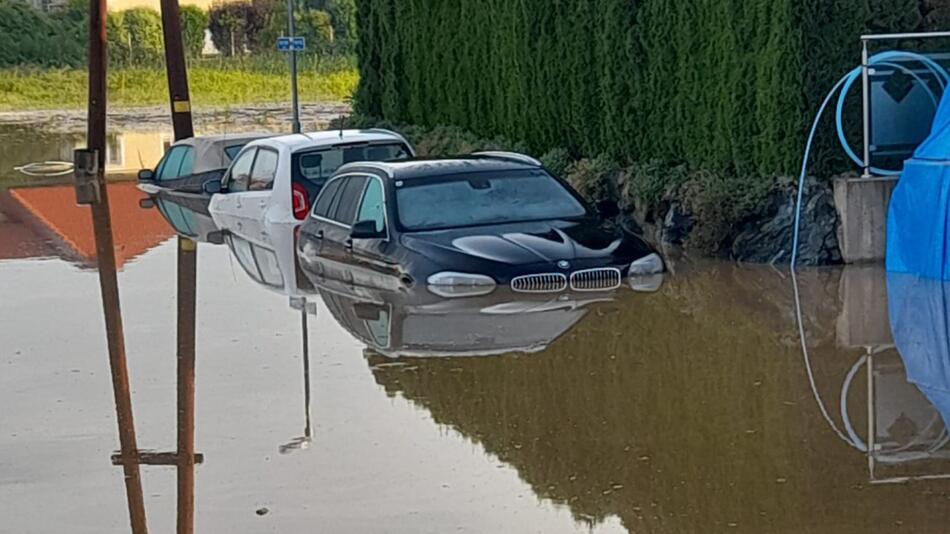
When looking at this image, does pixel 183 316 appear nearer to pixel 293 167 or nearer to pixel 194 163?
pixel 293 167

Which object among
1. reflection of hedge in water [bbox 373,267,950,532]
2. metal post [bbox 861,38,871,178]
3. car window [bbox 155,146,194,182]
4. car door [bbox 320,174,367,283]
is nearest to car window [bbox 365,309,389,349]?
reflection of hedge in water [bbox 373,267,950,532]

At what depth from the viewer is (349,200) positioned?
17172 mm

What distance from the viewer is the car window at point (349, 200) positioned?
1697cm

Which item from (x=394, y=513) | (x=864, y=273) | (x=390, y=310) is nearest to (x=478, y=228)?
(x=390, y=310)

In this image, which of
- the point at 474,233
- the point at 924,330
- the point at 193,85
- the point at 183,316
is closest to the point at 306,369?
the point at 183,316

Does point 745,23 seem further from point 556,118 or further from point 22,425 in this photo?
point 22,425

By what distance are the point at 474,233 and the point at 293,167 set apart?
517 centimetres

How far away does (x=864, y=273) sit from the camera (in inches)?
637

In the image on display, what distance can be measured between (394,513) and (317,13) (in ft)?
228

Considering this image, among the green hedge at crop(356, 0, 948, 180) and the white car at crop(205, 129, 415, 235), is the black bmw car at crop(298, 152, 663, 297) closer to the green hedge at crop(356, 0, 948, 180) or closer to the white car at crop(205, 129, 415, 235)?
the green hedge at crop(356, 0, 948, 180)

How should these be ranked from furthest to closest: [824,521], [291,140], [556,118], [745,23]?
1. [556,118]
2. [291,140]
3. [745,23]
4. [824,521]

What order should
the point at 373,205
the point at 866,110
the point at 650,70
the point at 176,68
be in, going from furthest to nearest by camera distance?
1. the point at 176,68
2. the point at 650,70
3. the point at 866,110
4. the point at 373,205

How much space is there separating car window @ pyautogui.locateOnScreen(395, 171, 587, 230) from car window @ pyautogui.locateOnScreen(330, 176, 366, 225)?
83 cm

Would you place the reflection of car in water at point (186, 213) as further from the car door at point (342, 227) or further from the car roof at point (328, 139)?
the car door at point (342, 227)
